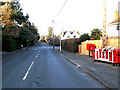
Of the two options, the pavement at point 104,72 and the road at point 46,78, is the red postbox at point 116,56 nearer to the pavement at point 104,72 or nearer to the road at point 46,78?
the pavement at point 104,72

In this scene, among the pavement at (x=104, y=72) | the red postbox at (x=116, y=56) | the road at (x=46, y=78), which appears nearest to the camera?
the road at (x=46, y=78)

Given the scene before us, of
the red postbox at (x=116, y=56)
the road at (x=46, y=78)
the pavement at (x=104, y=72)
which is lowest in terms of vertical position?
the road at (x=46, y=78)

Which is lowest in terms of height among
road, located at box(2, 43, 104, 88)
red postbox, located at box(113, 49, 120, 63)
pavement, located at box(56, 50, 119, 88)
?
road, located at box(2, 43, 104, 88)

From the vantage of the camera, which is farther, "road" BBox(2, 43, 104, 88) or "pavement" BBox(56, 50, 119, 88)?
"pavement" BBox(56, 50, 119, 88)

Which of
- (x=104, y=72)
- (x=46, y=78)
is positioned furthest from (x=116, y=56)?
(x=46, y=78)

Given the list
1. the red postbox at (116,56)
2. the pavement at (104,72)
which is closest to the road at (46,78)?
the pavement at (104,72)

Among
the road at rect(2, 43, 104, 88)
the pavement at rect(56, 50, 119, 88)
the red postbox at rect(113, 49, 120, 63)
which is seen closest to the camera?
the road at rect(2, 43, 104, 88)

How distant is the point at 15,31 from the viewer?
31.2 metres

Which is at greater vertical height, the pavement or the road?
the pavement

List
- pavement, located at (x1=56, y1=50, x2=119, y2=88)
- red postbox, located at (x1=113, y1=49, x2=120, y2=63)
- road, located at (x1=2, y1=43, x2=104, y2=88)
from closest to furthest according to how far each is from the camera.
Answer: road, located at (x1=2, y1=43, x2=104, y2=88) < pavement, located at (x1=56, y1=50, x2=119, y2=88) < red postbox, located at (x1=113, y1=49, x2=120, y2=63)

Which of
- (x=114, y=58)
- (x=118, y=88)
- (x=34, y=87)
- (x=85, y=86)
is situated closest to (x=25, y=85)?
(x=34, y=87)

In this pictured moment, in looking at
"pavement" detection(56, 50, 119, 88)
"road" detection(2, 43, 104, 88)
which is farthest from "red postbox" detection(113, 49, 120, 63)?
"road" detection(2, 43, 104, 88)

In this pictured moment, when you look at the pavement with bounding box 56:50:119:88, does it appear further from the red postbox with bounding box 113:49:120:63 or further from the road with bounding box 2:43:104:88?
the red postbox with bounding box 113:49:120:63

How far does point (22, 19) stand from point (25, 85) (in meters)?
29.1
